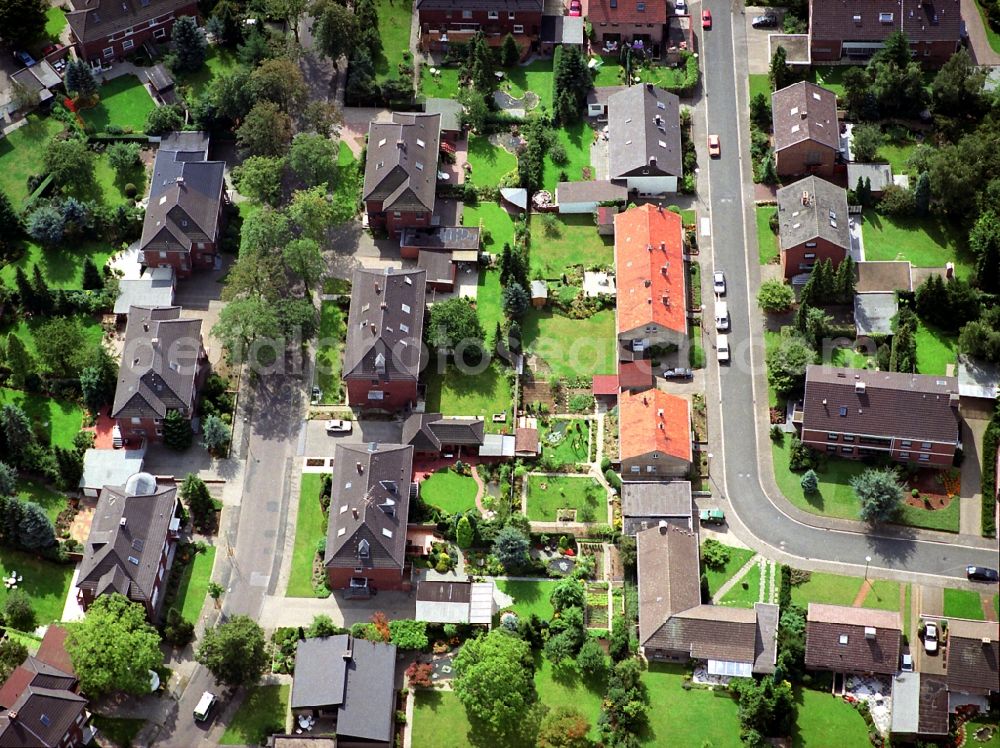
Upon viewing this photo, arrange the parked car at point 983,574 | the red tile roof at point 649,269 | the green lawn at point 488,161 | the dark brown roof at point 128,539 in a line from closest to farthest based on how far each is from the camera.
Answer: the dark brown roof at point 128,539 → the parked car at point 983,574 → the red tile roof at point 649,269 → the green lawn at point 488,161

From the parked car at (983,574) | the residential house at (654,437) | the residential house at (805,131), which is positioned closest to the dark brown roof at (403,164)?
the residential house at (654,437)

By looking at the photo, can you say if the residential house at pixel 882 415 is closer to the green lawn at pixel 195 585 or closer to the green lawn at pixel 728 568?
the green lawn at pixel 728 568

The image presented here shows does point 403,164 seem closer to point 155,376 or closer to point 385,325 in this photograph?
point 385,325

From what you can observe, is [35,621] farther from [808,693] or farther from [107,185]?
[808,693]

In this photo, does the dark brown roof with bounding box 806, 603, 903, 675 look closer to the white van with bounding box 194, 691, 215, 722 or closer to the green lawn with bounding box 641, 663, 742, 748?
the green lawn with bounding box 641, 663, 742, 748

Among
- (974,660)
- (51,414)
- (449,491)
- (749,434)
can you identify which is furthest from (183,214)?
(974,660)

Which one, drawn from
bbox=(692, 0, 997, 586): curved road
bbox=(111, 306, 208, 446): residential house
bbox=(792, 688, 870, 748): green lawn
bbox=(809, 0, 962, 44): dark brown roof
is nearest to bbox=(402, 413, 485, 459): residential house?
bbox=(111, 306, 208, 446): residential house
